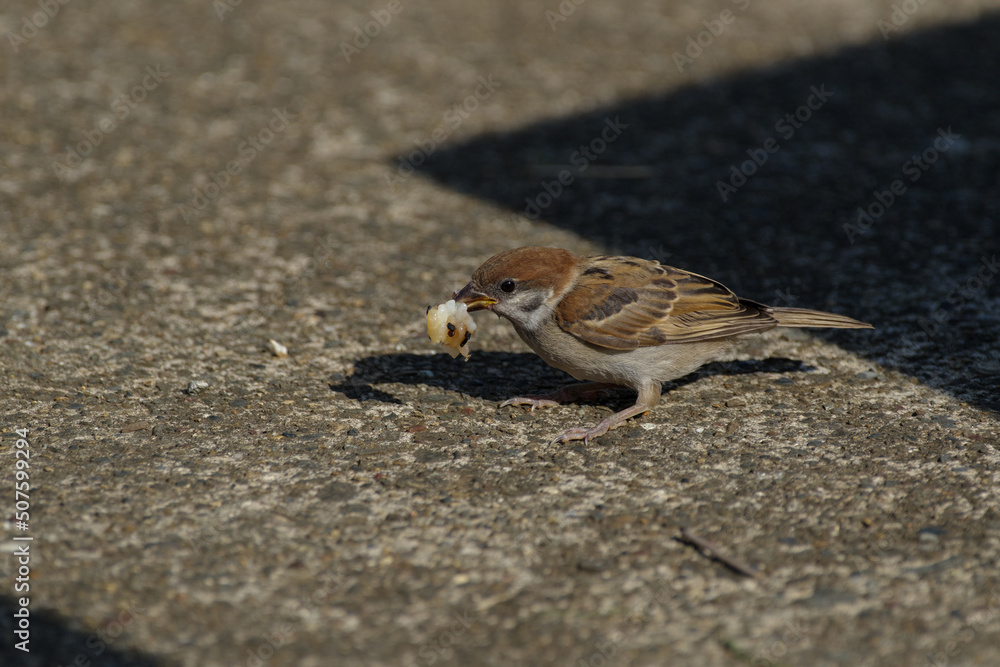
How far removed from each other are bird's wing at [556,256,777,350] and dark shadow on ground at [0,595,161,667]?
219cm

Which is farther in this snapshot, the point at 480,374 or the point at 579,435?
the point at 480,374

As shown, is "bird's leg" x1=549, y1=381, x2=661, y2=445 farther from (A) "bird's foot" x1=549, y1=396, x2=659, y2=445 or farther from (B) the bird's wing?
(B) the bird's wing

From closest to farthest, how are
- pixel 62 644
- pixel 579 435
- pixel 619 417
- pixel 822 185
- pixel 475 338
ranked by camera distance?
pixel 62 644 < pixel 579 435 < pixel 619 417 < pixel 475 338 < pixel 822 185

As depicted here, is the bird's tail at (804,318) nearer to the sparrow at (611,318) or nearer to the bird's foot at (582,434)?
the sparrow at (611,318)

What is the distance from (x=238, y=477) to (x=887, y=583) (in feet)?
7.95

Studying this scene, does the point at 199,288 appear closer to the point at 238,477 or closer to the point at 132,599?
the point at 238,477

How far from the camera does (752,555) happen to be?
129 inches

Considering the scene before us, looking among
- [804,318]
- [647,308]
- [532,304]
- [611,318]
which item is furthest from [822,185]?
[532,304]

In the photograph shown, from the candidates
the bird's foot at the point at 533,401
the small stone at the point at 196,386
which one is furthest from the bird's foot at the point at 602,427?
the small stone at the point at 196,386

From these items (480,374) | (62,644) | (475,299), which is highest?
(475,299)

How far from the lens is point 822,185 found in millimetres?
6707

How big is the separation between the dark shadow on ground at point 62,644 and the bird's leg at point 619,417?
1868mm

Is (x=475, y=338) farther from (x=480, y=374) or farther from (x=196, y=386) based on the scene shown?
(x=196, y=386)

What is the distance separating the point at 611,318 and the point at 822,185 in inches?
128
